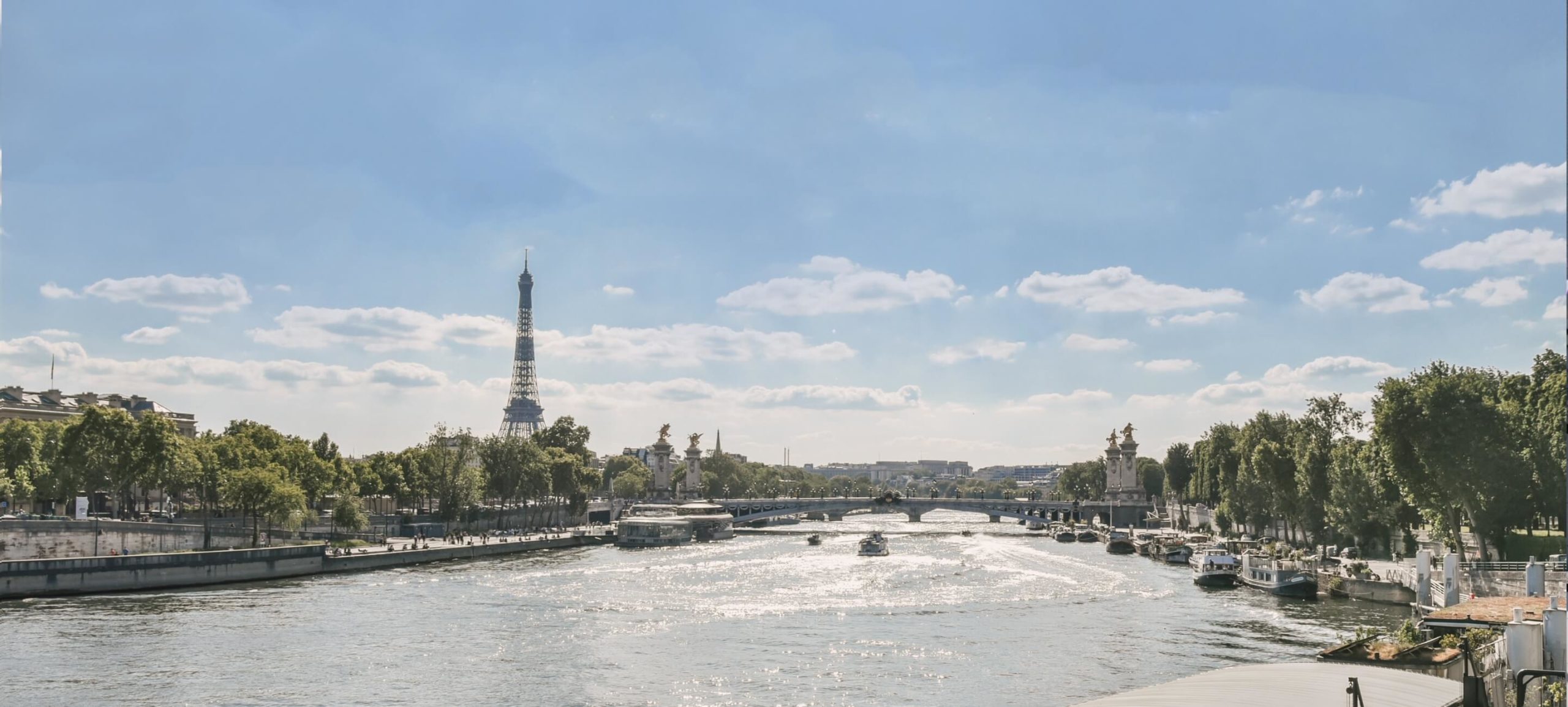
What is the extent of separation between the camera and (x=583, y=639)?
50.2 metres

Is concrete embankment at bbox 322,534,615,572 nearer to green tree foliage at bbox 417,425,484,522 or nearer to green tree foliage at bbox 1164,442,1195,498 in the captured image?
green tree foliage at bbox 417,425,484,522

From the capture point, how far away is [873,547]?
108 m

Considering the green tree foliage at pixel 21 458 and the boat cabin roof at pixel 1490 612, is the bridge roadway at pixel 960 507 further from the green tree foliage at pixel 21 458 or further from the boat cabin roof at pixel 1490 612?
the boat cabin roof at pixel 1490 612

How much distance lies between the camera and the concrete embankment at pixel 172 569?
208ft

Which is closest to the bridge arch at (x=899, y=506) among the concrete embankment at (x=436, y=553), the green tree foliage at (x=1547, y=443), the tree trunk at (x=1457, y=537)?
the concrete embankment at (x=436, y=553)

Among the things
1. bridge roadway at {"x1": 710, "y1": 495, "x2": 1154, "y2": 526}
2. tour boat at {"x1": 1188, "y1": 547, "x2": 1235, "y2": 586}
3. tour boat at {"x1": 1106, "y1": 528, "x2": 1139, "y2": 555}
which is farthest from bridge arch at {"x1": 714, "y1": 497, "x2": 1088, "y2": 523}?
tour boat at {"x1": 1188, "y1": 547, "x2": 1235, "y2": 586}

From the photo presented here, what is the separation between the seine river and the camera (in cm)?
3888

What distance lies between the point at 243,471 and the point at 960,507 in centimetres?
11475

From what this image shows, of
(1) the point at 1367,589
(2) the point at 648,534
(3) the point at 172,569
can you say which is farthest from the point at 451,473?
(1) the point at 1367,589

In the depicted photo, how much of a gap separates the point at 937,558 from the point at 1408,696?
Result: 84.2 m

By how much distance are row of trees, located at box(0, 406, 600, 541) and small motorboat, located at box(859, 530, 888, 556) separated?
41005 mm

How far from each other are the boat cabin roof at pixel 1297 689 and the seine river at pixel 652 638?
51.8 feet

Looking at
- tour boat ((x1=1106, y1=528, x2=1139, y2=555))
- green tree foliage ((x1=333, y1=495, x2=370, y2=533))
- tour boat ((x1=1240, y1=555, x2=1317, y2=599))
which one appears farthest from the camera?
tour boat ((x1=1106, y1=528, x2=1139, y2=555))

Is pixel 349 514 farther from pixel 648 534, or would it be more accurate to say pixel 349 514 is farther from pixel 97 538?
pixel 648 534
